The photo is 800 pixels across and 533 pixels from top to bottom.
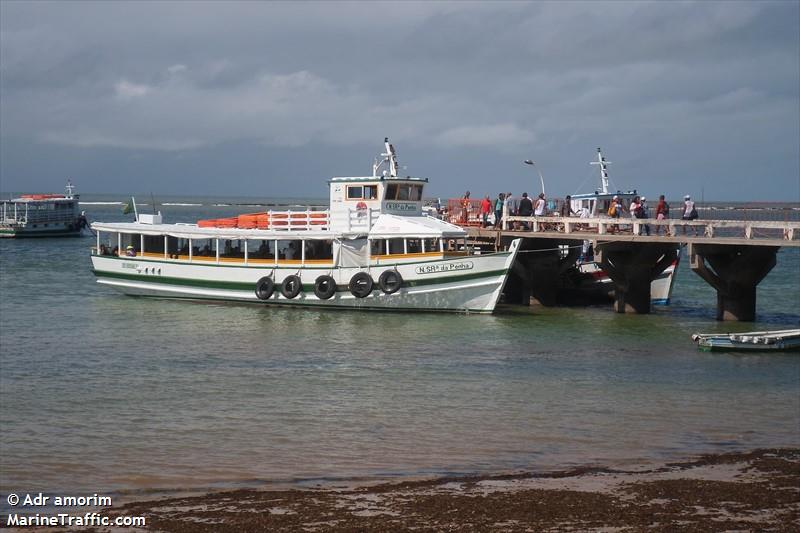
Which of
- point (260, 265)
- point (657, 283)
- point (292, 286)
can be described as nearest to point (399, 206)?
point (292, 286)

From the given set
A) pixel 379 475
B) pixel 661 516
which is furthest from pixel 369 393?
pixel 661 516

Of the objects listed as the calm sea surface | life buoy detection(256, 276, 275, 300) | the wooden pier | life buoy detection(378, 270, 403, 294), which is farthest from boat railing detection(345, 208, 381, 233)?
the wooden pier

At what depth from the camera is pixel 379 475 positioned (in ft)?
49.6

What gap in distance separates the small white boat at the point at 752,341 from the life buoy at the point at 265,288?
15.0m

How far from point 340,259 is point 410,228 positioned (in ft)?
8.77

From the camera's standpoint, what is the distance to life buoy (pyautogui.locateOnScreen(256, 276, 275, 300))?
35.5m

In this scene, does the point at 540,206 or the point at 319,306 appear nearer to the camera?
the point at 319,306

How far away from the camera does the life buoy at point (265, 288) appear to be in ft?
117

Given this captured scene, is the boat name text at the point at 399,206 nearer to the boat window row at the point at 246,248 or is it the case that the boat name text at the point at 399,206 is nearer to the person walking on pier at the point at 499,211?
the boat window row at the point at 246,248

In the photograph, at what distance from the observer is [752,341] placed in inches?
1029

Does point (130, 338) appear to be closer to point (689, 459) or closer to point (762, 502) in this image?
point (689, 459)

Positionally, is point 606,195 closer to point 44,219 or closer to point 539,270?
point 539,270

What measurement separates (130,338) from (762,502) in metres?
20.7

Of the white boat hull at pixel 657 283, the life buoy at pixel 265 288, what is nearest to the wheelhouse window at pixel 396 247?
the life buoy at pixel 265 288
